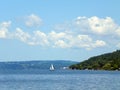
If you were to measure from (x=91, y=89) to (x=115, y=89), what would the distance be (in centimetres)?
557

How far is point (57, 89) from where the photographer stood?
98.9m

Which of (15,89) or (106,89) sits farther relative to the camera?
(15,89)

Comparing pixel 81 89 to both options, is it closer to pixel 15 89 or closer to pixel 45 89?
pixel 45 89

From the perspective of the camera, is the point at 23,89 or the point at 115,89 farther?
the point at 23,89

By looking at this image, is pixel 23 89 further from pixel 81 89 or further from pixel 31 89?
pixel 81 89

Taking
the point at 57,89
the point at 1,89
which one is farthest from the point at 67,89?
the point at 1,89

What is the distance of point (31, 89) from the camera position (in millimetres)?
100312

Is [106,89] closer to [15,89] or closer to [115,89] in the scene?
[115,89]

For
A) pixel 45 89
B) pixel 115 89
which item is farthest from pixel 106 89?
pixel 45 89

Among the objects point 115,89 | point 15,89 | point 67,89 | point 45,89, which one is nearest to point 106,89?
point 115,89

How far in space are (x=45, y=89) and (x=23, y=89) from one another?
214 inches

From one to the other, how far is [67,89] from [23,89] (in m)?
11.3

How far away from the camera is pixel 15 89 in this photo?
102000 millimetres

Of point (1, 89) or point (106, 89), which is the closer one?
point (106, 89)
